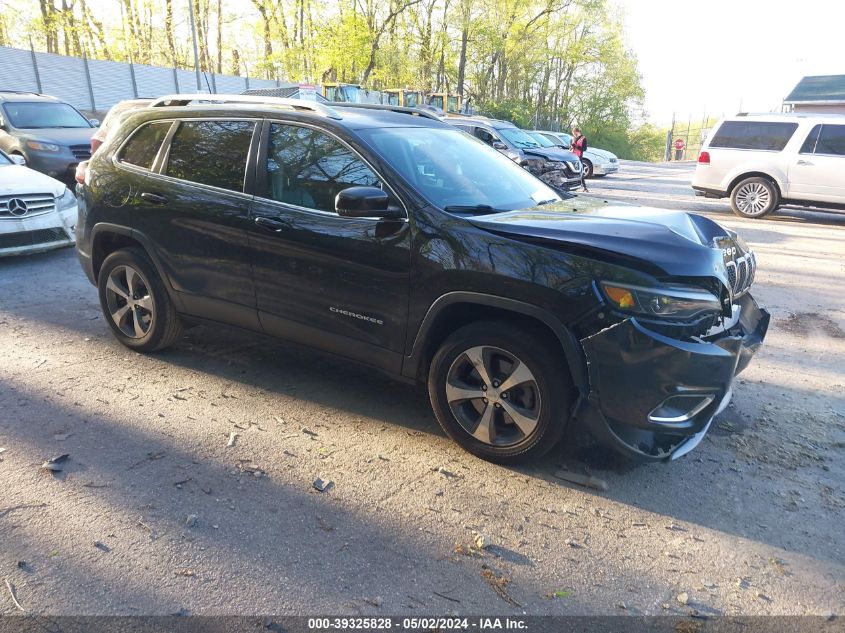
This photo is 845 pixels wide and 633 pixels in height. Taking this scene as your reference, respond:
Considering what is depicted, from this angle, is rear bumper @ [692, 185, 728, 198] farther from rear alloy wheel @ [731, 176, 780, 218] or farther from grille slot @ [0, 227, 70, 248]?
grille slot @ [0, 227, 70, 248]

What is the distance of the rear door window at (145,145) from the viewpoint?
4383 millimetres

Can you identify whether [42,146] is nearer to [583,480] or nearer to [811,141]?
[583,480]

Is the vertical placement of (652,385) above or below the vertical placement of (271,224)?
below

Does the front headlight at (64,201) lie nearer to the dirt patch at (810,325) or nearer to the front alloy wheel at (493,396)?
the front alloy wheel at (493,396)

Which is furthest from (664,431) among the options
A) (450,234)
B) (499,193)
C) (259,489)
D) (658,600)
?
(259,489)

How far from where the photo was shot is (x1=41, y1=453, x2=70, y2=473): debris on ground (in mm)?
3148

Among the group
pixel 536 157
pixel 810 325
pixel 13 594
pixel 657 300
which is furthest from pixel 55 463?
pixel 536 157

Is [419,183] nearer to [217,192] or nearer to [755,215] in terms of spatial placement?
[217,192]

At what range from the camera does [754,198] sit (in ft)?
41.1

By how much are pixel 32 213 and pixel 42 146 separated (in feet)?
15.8

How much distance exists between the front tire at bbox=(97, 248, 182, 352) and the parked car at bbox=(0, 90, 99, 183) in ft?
26.5

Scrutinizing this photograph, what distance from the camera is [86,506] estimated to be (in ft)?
9.37

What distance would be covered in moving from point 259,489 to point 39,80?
26656mm

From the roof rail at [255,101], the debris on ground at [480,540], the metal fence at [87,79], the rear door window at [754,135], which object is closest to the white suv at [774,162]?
the rear door window at [754,135]
